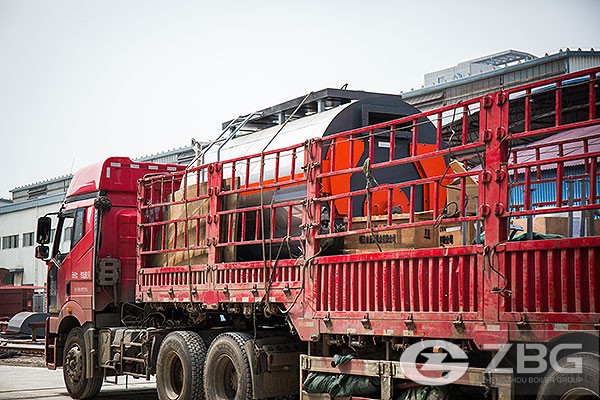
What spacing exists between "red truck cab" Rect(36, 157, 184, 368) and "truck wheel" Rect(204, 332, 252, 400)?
3308mm

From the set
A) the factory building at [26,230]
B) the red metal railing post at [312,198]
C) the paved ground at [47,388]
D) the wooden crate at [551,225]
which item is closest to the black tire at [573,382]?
the wooden crate at [551,225]

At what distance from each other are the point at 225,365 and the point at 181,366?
1.21 metres

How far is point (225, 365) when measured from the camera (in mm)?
9531

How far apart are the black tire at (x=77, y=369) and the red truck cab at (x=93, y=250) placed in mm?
313

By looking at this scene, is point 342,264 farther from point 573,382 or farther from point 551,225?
point 573,382

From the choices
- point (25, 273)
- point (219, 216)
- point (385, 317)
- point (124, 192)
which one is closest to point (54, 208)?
point (25, 273)

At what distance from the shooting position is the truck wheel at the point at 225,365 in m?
9.12

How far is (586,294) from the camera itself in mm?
5582

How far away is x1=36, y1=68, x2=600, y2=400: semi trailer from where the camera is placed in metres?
6.04

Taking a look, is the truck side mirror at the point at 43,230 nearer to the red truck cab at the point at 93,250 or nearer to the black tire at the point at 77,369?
the red truck cab at the point at 93,250

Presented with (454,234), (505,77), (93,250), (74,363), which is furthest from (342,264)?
(505,77)

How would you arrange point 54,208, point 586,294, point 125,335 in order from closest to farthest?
point 586,294
point 125,335
point 54,208

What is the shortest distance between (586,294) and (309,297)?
10.8 ft

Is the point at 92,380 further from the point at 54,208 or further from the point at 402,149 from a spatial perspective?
the point at 54,208
